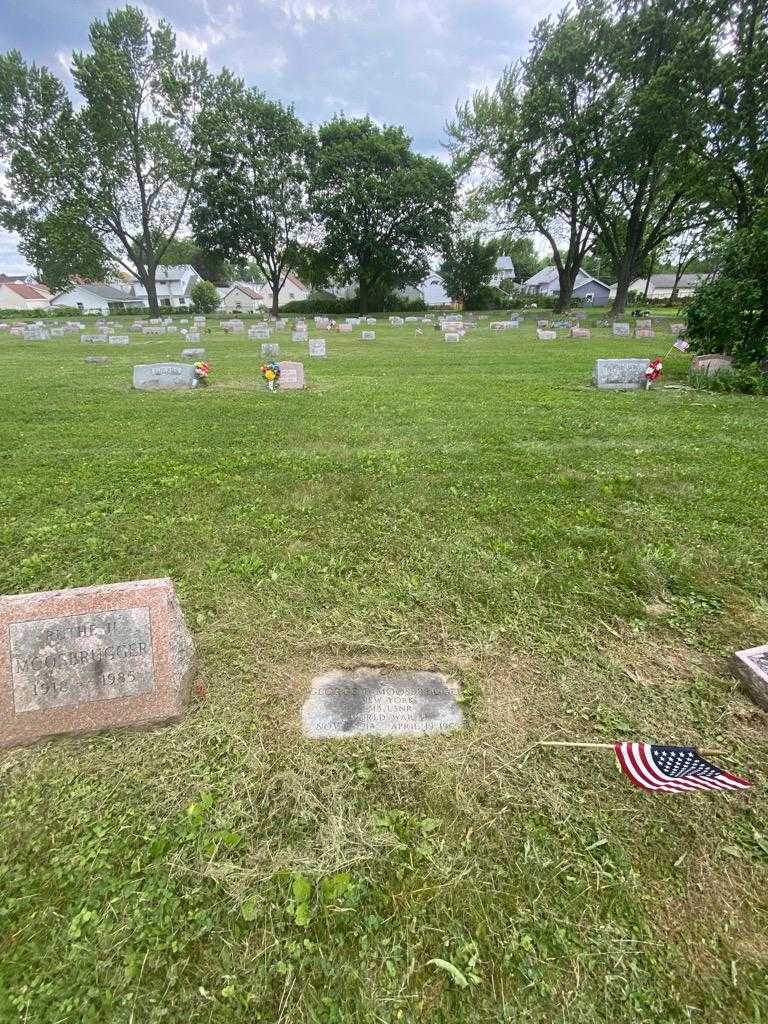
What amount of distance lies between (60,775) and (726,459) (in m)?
6.86

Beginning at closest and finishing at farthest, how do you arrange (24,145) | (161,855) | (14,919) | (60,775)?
1. (14,919)
2. (161,855)
3. (60,775)
4. (24,145)

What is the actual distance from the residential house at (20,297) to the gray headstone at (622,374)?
80.4 metres

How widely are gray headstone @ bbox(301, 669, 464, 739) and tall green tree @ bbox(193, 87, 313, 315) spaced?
45756mm

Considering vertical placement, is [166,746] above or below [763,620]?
below

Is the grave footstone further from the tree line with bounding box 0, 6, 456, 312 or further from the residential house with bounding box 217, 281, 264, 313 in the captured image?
the residential house with bounding box 217, 281, 264, 313

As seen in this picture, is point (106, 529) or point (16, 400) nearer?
point (106, 529)

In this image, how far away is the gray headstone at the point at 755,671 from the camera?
7.97 ft

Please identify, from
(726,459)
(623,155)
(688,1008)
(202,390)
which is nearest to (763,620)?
(688,1008)

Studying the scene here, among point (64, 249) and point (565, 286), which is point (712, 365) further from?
point (64, 249)

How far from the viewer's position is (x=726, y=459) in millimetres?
5691

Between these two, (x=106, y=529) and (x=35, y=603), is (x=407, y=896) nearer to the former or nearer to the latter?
(x=35, y=603)

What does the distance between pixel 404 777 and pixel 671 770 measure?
45.6 inches

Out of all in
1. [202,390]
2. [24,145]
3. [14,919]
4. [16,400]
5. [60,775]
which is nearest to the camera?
[14,919]

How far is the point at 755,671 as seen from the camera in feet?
8.08
